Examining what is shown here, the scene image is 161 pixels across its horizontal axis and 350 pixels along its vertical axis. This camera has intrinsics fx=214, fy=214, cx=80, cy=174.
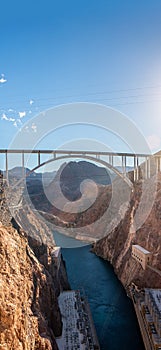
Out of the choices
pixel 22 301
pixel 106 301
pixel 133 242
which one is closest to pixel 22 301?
pixel 22 301

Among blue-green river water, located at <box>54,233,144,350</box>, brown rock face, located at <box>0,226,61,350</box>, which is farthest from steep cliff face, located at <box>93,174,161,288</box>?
brown rock face, located at <box>0,226,61,350</box>

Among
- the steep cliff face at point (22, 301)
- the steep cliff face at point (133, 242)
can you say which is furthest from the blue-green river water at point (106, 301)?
the steep cliff face at point (22, 301)

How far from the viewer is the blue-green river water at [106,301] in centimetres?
1472

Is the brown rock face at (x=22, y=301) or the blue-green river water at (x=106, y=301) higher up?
the brown rock face at (x=22, y=301)

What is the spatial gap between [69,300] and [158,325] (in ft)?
22.2

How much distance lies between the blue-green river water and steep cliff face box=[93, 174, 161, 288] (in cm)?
135

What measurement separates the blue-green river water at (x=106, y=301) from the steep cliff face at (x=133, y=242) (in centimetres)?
135

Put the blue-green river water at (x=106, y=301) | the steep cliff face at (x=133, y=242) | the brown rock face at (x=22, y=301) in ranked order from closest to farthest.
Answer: the brown rock face at (x=22, y=301) < the blue-green river water at (x=106, y=301) < the steep cliff face at (x=133, y=242)

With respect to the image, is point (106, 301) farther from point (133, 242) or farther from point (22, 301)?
point (22, 301)

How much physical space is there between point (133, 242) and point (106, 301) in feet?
22.4

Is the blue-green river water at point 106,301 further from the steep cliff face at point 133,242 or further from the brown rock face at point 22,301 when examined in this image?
the brown rock face at point 22,301

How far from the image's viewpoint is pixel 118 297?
19.8m

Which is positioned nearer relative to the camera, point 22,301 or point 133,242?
point 22,301

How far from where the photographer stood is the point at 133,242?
925 inches
